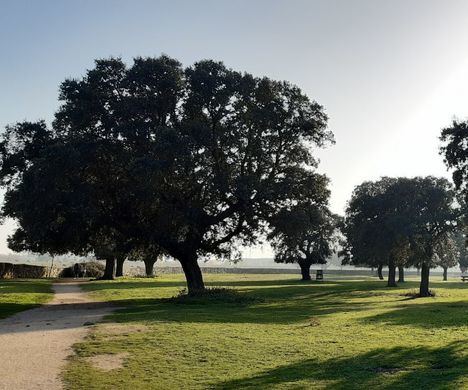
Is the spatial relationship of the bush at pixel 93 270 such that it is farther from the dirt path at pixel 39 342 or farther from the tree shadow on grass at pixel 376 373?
the tree shadow on grass at pixel 376 373

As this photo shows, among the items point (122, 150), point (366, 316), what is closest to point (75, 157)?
point (122, 150)

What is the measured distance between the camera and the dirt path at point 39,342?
37.8ft

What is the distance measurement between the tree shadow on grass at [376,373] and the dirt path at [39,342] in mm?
4450

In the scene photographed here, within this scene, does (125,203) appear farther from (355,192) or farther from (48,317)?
(355,192)

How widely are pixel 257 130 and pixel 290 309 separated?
13.4 m

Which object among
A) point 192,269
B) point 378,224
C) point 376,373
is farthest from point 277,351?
point 378,224

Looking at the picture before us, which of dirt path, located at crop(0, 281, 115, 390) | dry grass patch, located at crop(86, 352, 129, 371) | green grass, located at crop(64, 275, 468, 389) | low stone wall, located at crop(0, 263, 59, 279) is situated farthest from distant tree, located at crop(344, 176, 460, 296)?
low stone wall, located at crop(0, 263, 59, 279)

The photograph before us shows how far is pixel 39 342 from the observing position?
54.7 feet

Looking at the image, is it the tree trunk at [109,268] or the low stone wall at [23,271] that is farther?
the tree trunk at [109,268]

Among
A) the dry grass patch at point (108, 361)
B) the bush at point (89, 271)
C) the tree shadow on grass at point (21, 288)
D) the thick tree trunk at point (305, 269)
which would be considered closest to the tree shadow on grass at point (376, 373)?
the dry grass patch at point (108, 361)

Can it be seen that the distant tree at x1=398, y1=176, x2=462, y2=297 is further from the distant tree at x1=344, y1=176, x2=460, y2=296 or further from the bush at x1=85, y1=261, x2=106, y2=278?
the bush at x1=85, y1=261, x2=106, y2=278

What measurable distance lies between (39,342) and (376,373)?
36.6 ft

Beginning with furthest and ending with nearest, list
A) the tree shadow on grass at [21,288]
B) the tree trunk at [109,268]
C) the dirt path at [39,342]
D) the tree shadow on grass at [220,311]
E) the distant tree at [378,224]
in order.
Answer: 1. the tree trunk at [109,268]
2. the distant tree at [378,224]
3. the tree shadow on grass at [21,288]
4. the tree shadow on grass at [220,311]
5. the dirt path at [39,342]

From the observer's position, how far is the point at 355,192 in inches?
2547
